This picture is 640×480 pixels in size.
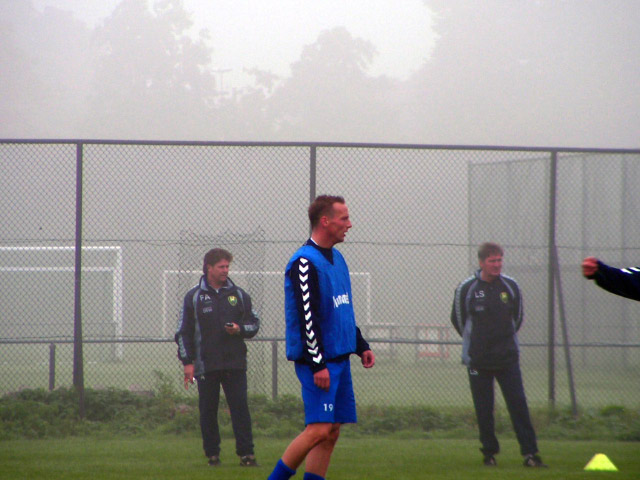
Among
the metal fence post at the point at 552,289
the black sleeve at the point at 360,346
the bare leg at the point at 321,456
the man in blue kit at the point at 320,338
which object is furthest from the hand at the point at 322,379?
the metal fence post at the point at 552,289

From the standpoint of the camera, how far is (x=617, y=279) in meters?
4.77

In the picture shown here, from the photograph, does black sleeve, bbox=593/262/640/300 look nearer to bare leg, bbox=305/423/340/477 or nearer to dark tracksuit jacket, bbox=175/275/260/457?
bare leg, bbox=305/423/340/477

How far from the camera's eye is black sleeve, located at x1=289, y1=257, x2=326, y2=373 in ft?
17.8

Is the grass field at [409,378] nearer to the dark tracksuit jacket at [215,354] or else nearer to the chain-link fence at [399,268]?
the chain-link fence at [399,268]

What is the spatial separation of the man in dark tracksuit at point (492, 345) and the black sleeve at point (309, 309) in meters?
2.81

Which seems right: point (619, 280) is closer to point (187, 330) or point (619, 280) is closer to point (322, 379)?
point (322, 379)

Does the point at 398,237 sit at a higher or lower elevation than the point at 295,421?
higher

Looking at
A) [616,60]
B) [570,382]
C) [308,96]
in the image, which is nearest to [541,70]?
[616,60]

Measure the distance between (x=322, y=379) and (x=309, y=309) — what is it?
0.43 m

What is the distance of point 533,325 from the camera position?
15.4 meters

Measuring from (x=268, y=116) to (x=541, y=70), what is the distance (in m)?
19.1

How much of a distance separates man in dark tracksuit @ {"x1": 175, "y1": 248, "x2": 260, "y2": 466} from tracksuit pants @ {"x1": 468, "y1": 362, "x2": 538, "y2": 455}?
2012 millimetres

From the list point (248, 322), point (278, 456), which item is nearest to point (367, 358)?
point (248, 322)

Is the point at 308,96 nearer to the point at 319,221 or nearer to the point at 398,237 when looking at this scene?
the point at 398,237
